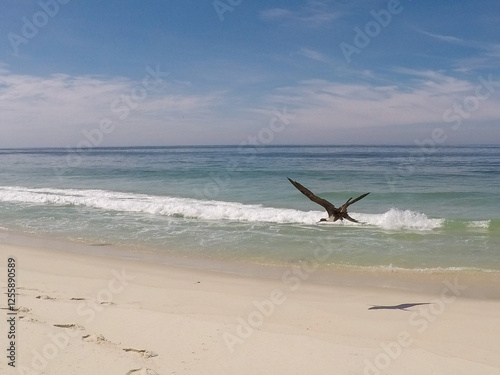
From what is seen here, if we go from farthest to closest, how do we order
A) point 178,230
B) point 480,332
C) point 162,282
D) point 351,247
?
point 178,230 < point 351,247 < point 162,282 < point 480,332

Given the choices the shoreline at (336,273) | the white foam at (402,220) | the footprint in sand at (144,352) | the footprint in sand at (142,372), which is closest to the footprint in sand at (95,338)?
the footprint in sand at (144,352)

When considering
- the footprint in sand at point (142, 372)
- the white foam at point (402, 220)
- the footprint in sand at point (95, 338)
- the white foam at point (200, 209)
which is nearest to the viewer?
the footprint in sand at point (142, 372)

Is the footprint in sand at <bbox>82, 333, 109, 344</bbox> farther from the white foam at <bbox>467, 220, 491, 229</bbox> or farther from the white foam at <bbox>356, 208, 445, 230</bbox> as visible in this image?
the white foam at <bbox>467, 220, 491, 229</bbox>

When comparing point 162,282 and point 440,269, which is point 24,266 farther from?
point 440,269

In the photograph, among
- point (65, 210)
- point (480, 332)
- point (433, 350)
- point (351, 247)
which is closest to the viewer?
point (433, 350)

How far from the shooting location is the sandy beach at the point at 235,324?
4.92 meters

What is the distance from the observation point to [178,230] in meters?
14.3

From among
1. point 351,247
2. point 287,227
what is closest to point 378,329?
point 351,247

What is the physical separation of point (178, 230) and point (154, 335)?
8.75 meters

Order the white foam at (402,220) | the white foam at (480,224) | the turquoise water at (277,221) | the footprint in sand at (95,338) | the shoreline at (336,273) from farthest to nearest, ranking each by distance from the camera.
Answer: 1. the white foam at (402,220)
2. the white foam at (480,224)
3. the turquoise water at (277,221)
4. the shoreline at (336,273)
5. the footprint in sand at (95,338)

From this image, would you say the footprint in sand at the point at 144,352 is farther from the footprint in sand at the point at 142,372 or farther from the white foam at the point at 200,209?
the white foam at the point at 200,209

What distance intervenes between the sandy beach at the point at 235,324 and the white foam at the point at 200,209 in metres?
6.55

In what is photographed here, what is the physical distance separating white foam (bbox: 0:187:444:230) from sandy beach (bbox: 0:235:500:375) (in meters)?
6.55

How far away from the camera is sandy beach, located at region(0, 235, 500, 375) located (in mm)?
4922
